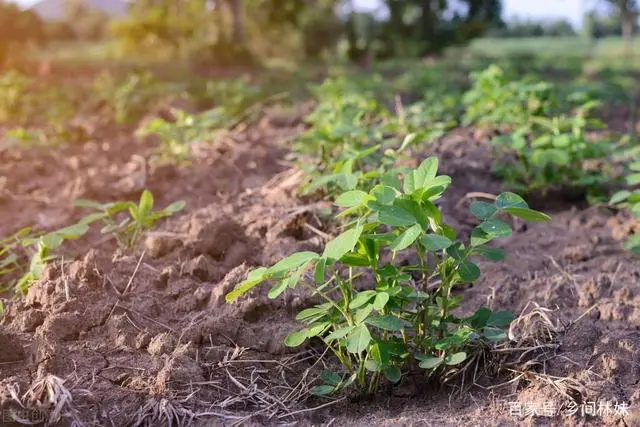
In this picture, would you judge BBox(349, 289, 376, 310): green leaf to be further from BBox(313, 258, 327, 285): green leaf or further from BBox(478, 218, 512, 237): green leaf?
BBox(478, 218, 512, 237): green leaf

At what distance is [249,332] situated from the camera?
231 centimetres

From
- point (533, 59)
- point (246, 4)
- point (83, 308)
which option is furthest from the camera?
point (246, 4)

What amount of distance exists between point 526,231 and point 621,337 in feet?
4.02

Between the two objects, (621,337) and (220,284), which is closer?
(621,337)

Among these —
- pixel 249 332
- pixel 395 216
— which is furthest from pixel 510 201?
pixel 249 332

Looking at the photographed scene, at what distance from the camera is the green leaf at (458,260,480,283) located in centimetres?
195

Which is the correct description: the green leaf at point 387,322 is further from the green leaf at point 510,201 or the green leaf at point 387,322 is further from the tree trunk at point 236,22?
the tree trunk at point 236,22

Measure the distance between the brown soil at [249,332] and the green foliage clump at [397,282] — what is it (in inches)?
A: 5.4

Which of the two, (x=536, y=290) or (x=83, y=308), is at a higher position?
(x=83, y=308)

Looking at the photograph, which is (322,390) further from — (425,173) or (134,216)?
(134,216)

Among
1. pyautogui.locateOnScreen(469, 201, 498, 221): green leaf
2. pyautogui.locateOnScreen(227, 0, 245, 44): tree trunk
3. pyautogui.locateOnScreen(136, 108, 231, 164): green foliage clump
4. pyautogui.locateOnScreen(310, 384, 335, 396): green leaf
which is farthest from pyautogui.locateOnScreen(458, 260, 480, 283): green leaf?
pyautogui.locateOnScreen(227, 0, 245, 44): tree trunk

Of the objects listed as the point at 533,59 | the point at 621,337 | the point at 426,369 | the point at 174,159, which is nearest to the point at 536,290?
the point at 621,337

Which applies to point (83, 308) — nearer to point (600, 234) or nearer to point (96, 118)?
point (600, 234)

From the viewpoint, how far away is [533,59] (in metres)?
14.3
